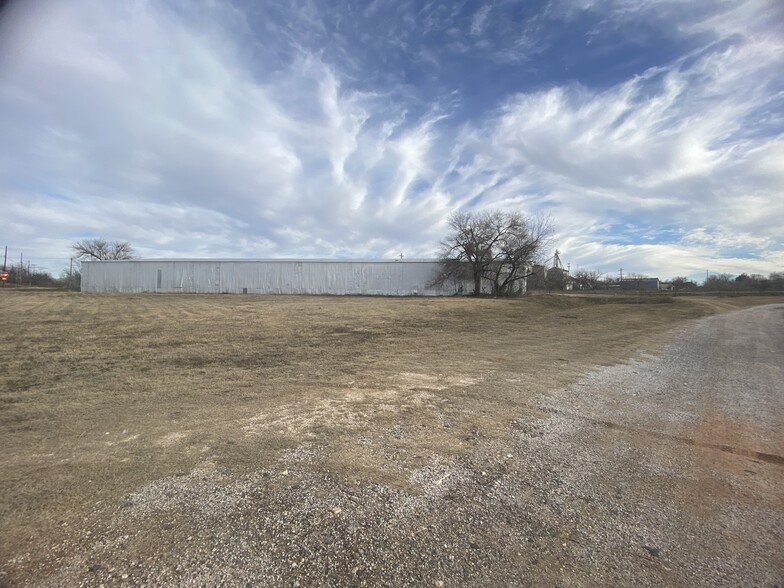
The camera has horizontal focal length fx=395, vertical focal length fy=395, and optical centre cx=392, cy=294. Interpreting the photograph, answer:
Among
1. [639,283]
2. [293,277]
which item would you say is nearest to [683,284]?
[639,283]

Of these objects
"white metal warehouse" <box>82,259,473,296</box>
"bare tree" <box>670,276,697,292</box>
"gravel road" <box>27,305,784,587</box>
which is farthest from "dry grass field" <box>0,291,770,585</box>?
"bare tree" <box>670,276,697,292</box>

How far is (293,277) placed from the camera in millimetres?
47812

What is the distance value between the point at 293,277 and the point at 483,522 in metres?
46.7

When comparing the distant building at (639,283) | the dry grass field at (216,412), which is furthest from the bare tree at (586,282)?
the dry grass field at (216,412)

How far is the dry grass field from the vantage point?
10.0ft

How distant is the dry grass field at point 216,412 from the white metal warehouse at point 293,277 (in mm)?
35252

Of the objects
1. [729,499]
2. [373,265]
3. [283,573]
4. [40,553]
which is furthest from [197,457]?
[373,265]

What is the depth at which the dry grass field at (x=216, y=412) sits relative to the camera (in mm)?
3061

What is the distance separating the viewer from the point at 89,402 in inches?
223

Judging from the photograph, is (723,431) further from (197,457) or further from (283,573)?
(197,457)

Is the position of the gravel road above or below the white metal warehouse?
below

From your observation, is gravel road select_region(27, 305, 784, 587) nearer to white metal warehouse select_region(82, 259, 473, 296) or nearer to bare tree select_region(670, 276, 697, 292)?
white metal warehouse select_region(82, 259, 473, 296)

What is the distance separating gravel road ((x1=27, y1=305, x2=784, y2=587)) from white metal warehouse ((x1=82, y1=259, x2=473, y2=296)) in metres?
43.6

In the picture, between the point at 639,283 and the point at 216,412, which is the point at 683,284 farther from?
the point at 216,412
